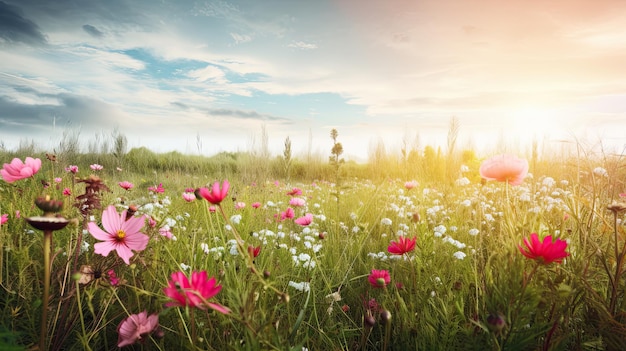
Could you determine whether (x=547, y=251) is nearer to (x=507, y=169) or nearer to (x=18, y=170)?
(x=507, y=169)

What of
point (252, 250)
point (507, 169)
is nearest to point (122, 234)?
point (252, 250)

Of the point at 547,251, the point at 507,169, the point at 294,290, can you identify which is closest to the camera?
the point at 547,251

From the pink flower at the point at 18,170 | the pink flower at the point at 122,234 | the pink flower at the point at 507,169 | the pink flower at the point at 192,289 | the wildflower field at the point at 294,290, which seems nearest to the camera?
the pink flower at the point at 192,289

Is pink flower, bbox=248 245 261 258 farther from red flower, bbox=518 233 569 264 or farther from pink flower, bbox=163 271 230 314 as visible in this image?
red flower, bbox=518 233 569 264

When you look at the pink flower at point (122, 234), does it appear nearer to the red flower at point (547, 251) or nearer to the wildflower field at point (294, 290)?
the wildflower field at point (294, 290)

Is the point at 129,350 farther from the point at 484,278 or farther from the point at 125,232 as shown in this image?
the point at 484,278

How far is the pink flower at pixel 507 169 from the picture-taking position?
1489mm

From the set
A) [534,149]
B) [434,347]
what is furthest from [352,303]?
[534,149]

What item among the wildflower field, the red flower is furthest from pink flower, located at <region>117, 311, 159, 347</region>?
the red flower

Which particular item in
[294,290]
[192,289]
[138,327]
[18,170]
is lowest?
[294,290]

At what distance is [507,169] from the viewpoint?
4.92ft

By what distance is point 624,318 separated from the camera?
1.19 metres

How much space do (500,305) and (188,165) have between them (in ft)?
33.5

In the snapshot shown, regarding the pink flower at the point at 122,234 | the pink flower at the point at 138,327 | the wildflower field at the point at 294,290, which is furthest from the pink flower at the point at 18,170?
the pink flower at the point at 138,327
